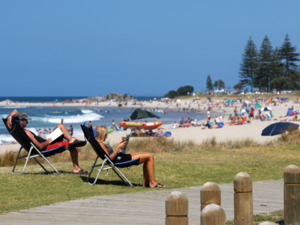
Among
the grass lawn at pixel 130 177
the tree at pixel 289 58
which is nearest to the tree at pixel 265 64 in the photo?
the tree at pixel 289 58

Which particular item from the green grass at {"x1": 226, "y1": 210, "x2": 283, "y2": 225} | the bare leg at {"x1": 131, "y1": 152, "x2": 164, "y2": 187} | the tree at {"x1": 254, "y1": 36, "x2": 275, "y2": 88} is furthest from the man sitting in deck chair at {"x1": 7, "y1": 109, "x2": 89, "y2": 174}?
the tree at {"x1": 254, "y1": 36, "x2": 275, "y2": 88}

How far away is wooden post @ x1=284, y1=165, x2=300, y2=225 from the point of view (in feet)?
9.02

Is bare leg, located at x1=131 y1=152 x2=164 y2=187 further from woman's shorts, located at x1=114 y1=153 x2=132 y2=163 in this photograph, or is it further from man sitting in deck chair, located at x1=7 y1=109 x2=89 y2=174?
man sitting in deck chair, located at x1=7 y1=109 x2=89 y2=174

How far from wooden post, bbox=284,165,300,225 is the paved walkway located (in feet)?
2.49

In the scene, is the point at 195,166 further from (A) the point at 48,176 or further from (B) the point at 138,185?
(A) the point at 48,176

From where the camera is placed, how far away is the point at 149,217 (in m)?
3.44

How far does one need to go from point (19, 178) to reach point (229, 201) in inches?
120

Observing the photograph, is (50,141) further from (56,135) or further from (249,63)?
(249,63)

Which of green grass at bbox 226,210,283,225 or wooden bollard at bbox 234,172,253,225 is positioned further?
green grass at bbox 226,210,283,225

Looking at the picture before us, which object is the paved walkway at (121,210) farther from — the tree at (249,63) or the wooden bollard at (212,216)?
the tree at (249,63)

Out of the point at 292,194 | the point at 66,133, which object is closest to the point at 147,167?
the point at 66,133

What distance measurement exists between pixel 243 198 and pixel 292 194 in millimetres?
452

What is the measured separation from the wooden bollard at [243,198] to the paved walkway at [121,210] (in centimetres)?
69

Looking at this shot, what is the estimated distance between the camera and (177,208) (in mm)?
2006
